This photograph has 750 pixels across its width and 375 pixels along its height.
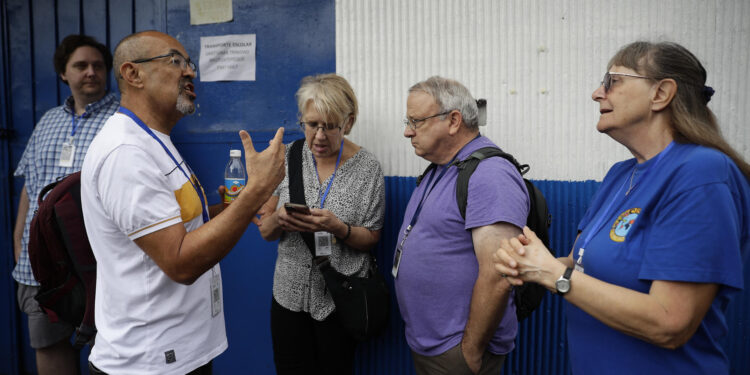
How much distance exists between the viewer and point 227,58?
11.2 feet

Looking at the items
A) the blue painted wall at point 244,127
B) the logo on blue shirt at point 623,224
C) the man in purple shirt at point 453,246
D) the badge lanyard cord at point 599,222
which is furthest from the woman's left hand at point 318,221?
the logo on blue shirt at point 623,224

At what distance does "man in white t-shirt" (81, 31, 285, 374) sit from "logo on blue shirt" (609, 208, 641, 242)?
117 cm

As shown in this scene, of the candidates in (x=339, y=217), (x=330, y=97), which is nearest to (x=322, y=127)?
(x=330, y=97)

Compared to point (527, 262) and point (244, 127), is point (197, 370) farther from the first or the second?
point (244, 127)

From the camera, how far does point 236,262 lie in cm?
347

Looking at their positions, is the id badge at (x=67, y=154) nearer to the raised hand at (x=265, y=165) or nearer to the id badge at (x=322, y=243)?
the id badge at (x=322, y=243)

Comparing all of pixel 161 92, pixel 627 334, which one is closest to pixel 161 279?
pixel 161 92

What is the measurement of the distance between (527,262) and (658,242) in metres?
0.36

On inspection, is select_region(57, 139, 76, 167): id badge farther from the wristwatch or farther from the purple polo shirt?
the wristwatch

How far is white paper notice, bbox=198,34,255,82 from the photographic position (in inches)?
132

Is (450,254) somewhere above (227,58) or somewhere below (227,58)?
below

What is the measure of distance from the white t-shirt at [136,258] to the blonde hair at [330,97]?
1.02 meters

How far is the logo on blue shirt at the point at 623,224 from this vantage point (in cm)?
137

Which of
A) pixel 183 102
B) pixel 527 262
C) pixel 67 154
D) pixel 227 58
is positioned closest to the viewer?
pixel 527 262
